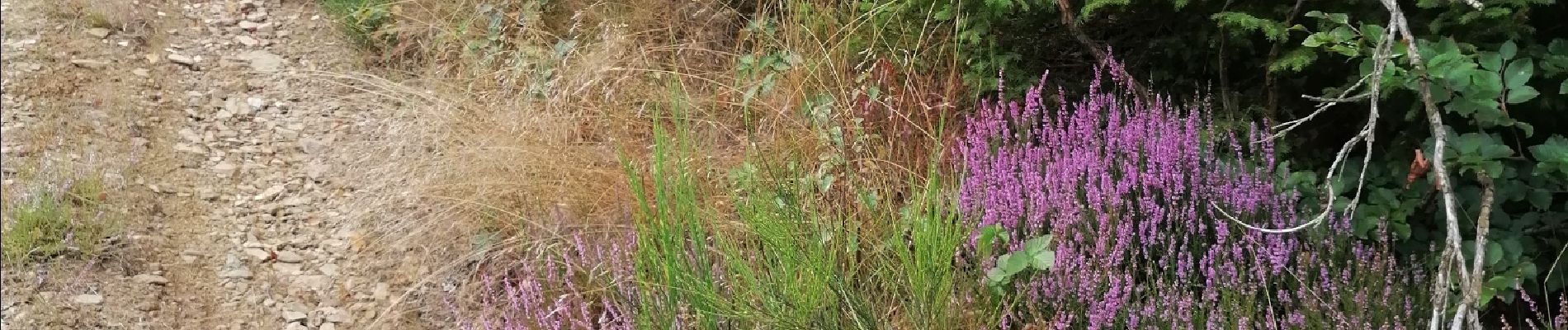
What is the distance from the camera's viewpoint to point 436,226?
3367 millimetres

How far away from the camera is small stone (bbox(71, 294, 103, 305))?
10.2ft

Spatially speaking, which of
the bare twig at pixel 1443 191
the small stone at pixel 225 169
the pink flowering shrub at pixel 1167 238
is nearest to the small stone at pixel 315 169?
the small stone at pixel 225 169

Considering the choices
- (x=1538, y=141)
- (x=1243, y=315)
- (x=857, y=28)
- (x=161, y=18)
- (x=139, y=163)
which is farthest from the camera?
(x=161, y=18)

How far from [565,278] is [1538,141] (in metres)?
2.21

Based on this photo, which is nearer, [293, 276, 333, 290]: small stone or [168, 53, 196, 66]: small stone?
[293, 276, 333, 290]: small stone

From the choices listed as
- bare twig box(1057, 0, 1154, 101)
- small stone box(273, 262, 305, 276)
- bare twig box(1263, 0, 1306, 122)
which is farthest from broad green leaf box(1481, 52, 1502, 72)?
small stone box(273, 262, 305, 276)

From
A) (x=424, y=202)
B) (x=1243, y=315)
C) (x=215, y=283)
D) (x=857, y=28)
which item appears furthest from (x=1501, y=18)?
(x=215, y=283)

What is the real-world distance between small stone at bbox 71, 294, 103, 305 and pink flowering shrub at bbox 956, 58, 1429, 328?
225 centimetres

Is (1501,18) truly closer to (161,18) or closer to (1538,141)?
(1538,141)

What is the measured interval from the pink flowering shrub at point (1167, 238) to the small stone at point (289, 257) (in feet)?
6.50

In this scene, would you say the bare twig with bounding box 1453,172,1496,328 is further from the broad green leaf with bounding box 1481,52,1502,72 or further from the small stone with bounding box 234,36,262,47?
the small stone with bounding box 234,36,262,47

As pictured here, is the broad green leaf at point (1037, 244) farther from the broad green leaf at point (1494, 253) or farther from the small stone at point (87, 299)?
the small stone at point (87, 299)

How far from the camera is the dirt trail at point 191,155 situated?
319 cm

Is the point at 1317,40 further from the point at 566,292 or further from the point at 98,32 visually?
the point at 98,32
